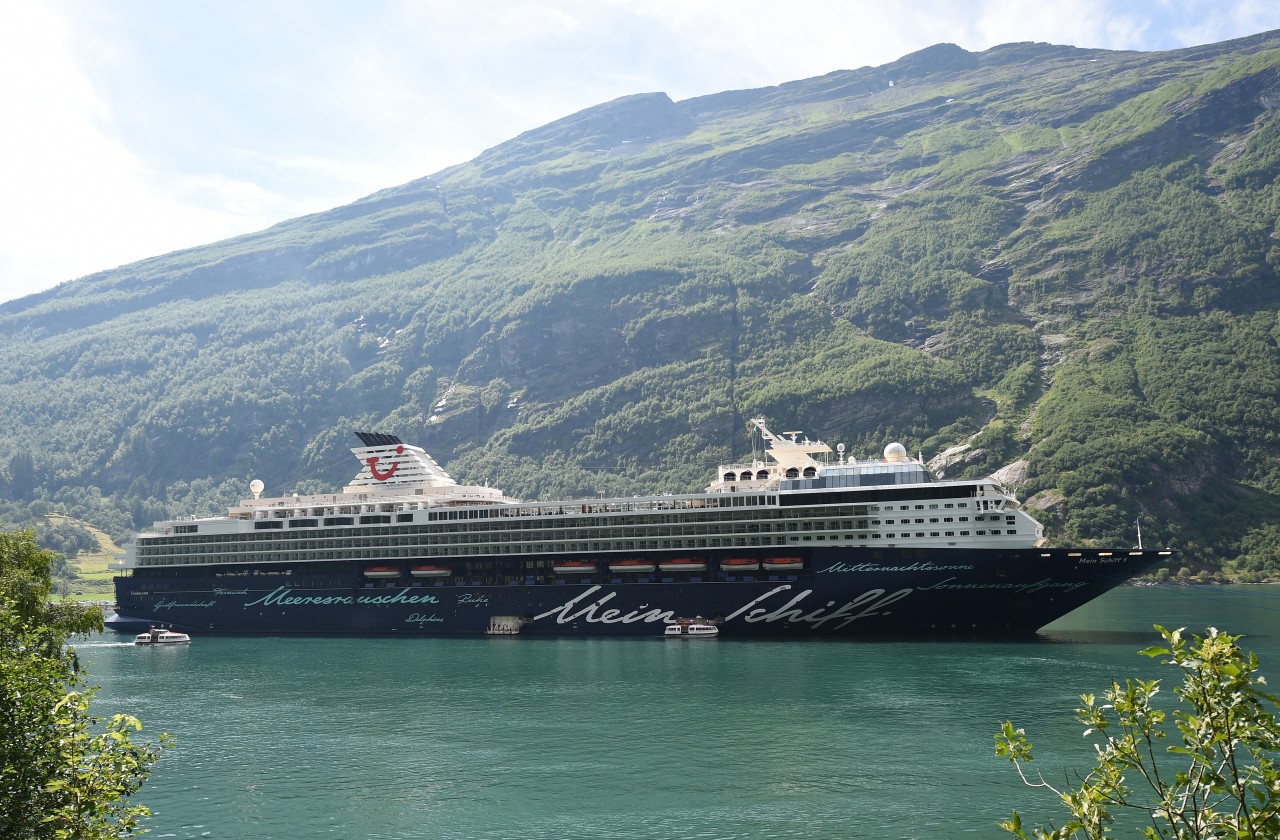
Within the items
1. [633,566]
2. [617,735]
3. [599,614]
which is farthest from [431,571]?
[617,735]

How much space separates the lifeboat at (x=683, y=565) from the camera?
70.6m

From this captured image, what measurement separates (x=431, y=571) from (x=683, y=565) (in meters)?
20.0

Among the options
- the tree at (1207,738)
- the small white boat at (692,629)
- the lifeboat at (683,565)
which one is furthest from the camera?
the lifeboat at (683,565)

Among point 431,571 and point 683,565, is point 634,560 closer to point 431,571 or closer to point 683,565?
point 683,565

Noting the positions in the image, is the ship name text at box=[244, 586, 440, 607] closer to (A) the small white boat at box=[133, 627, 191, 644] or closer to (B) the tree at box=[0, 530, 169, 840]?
(A) the small white boat at box=[133, 627, 191, 644]

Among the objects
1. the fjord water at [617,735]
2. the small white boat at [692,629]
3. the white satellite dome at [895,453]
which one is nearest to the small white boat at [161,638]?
the fjord water at [617,735]

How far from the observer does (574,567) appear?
74688 millimetres

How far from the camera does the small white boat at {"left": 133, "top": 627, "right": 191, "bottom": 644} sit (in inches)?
3302

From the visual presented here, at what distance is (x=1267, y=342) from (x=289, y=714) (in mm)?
184209

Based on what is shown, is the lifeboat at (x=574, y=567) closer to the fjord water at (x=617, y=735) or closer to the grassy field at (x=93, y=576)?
the fjord water at (x=617, y=735)

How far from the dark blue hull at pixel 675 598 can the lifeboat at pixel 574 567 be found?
577 millimetres

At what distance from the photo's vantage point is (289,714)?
48094 mm

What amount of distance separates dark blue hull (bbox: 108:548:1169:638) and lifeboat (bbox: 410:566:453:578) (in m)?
0.59

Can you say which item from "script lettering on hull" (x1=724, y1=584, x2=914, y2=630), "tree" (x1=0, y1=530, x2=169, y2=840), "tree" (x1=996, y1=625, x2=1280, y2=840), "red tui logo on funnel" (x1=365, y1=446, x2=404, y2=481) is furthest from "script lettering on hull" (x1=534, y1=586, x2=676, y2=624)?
"tree" (x1=996, y1=625, x2=1280, y2=840)
